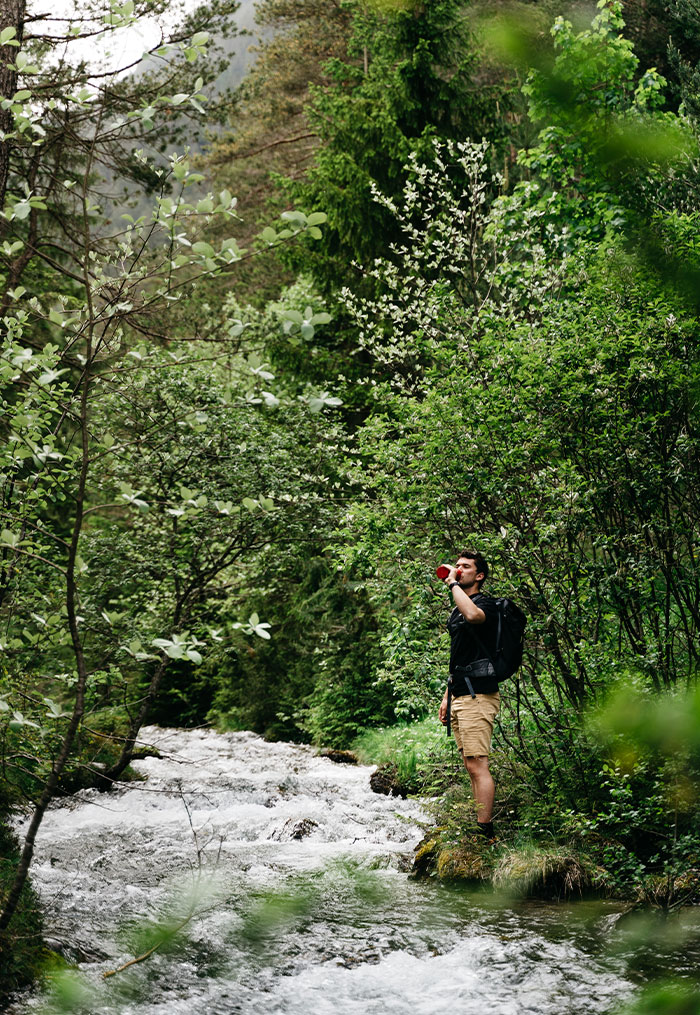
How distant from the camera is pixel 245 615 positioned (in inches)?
678

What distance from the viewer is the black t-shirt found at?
6.07 meters

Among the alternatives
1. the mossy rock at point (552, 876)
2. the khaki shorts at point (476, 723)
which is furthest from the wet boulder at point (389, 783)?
the mossy rock at point (552, 876)

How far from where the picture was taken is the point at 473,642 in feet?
20.3

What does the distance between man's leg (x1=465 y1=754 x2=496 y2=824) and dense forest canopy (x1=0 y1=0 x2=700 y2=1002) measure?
1.22 feet

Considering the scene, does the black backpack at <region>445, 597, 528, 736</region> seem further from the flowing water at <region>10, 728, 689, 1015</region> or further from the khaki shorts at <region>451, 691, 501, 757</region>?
the flowing water at <region>10, 728, 689, 1015</region>

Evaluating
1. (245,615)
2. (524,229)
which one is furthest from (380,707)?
(524,229)

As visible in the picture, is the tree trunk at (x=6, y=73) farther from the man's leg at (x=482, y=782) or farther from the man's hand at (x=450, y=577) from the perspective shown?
the man's leg at (x=482, y=782)

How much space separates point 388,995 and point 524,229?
8901 millimetres

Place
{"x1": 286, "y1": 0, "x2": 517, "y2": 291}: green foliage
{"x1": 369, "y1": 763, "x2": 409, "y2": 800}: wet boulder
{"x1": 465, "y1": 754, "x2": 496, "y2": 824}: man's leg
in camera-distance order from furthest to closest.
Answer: {"x1": 286, "y1": 0, "x2": 517, "y2": 291}: green foliage < {"x1": 369, "y1": 763, "x2": 409, "y2": 800}: wet boulder < {"x1": 465, "y1": 754, "x2": 496, "y2": 824}: man's leg

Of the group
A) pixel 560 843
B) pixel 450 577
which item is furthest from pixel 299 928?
pixel 450 577

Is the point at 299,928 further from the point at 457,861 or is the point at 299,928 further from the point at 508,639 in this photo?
the point at 508,639

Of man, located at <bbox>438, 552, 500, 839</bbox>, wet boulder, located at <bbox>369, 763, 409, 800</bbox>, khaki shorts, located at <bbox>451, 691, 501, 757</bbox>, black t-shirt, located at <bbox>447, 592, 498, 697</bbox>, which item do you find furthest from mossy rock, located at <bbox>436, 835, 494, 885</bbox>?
wet boulder, located at <bbox>369, 763, 409, 800</bbox>

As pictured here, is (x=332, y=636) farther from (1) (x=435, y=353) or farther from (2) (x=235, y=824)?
(1) (x=435, y=353)

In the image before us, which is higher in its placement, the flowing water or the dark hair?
the dark hair
